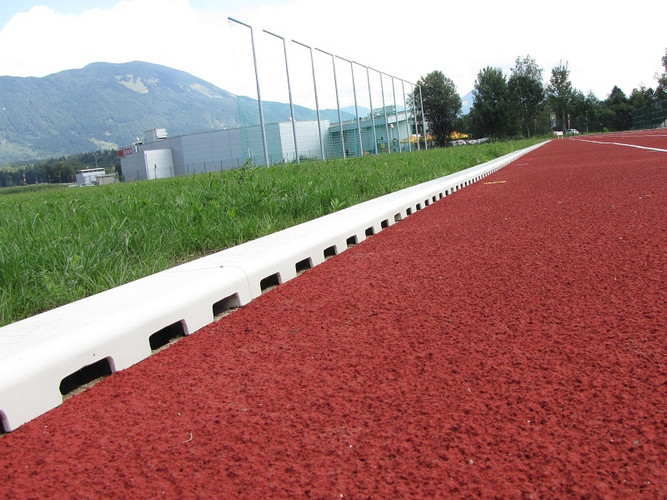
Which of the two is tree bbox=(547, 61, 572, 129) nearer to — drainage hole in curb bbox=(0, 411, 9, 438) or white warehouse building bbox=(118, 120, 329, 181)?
white warehouse building bbox=(118, 120, 329, 181)

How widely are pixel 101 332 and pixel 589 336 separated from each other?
2015 millimetres

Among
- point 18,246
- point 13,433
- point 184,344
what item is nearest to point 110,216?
point 18,246

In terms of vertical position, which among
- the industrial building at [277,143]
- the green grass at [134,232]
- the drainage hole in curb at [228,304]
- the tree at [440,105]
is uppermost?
the tree at [440,105]

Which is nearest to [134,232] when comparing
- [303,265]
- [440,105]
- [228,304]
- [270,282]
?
[303,265]

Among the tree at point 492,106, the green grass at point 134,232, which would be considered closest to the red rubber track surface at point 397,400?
the green grass at point 134,232

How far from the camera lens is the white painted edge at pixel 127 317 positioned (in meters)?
2.26

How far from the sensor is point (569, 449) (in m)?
1.69

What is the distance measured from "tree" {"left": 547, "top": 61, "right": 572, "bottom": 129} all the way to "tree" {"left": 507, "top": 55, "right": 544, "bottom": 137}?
42.4ft

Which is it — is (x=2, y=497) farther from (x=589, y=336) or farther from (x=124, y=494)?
(x=589, y=336)

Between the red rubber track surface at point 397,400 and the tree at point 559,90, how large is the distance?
93361mm

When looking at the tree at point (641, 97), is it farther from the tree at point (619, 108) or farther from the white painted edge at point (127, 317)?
the white painted edge at point (127, 317)

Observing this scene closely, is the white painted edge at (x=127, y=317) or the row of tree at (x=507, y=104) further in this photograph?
the row of tree at (x=507, y=104)

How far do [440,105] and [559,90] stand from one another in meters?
23.3

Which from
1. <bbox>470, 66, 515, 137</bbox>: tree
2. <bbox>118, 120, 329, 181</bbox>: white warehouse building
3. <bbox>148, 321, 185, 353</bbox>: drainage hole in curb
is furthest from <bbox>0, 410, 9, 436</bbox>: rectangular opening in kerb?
<bbox>470, 66, 515, 137</bbox>: tree
